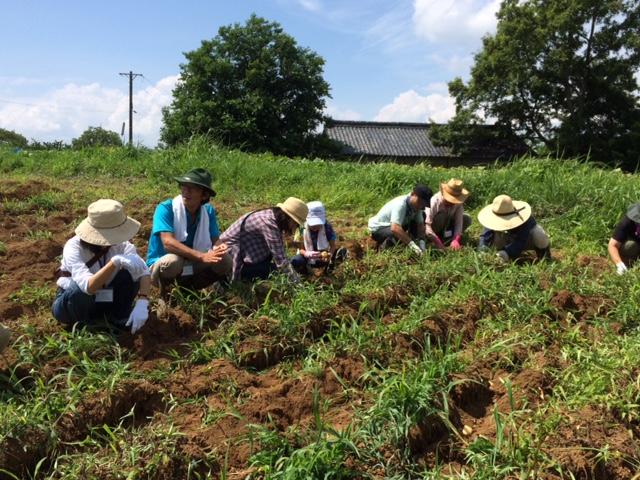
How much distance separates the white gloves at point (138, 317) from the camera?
10.4 feet

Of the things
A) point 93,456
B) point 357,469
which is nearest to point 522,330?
point 357,469

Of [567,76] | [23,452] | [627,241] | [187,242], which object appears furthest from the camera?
[567,76]

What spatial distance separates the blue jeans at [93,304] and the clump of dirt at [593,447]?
8.00 feet

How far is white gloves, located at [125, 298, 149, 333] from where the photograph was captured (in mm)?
3160

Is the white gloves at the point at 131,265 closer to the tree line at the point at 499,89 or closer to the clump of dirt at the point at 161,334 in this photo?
the clump of dirt at the point at 161,334

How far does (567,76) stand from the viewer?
2131 centimetres

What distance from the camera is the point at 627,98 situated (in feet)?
67.8

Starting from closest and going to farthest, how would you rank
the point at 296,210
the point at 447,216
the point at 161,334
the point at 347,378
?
the point at 347,378
the point at 161,334
the point at 296,210
the point at 447,216

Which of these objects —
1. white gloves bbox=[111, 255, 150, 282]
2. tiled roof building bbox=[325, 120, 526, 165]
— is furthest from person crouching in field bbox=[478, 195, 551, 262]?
tiled roof building bbox=[325, 120, 526, 165]

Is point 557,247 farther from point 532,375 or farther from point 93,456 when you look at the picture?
point 93,456

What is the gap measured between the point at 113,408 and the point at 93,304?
2.78ft

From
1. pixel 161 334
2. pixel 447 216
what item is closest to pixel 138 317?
pixel 161 334

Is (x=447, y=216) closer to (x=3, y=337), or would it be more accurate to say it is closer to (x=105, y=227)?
(x=105, y=227)

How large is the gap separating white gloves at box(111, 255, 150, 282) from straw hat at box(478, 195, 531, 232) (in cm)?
331
